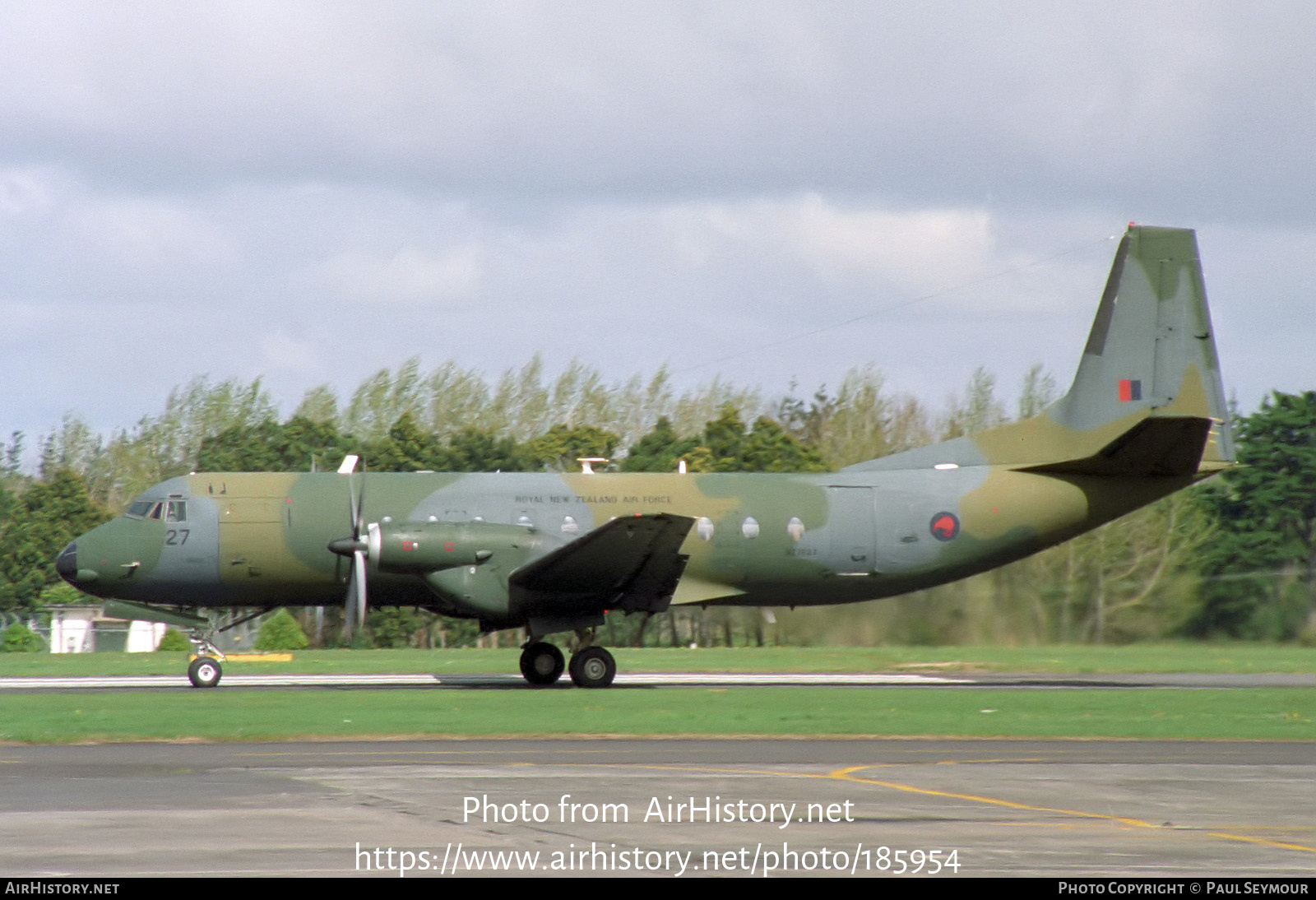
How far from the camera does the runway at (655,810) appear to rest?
8609 mm

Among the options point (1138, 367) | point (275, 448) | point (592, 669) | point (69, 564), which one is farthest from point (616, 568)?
point (275, 448)

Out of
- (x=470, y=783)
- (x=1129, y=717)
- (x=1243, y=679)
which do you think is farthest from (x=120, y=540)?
(x=1243, y=679)

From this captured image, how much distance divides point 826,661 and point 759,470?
62.3ft

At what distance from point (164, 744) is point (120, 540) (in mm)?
8872

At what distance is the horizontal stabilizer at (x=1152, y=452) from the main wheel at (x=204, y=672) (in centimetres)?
1438

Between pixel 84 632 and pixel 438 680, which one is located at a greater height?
pixel 84 632

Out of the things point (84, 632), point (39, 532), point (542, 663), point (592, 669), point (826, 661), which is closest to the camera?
point (592, 669)

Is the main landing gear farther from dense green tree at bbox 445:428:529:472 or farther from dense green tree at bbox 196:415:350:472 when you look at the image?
dense green tree at bbox 196:415:350:472

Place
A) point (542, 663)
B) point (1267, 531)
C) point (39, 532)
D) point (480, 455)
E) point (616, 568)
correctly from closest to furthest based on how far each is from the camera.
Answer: point (616, 568) < point (542, 663) < point (1267, 531) < point (480, 455) < point (39, 532)

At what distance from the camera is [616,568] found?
22.5 m

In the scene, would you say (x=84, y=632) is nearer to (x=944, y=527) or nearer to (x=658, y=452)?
(x=658, y=452)

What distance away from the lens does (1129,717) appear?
743 inches

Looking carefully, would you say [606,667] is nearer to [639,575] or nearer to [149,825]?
[639,575]

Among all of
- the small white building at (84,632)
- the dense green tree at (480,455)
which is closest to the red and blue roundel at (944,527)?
the dense green tree at (480,455)
